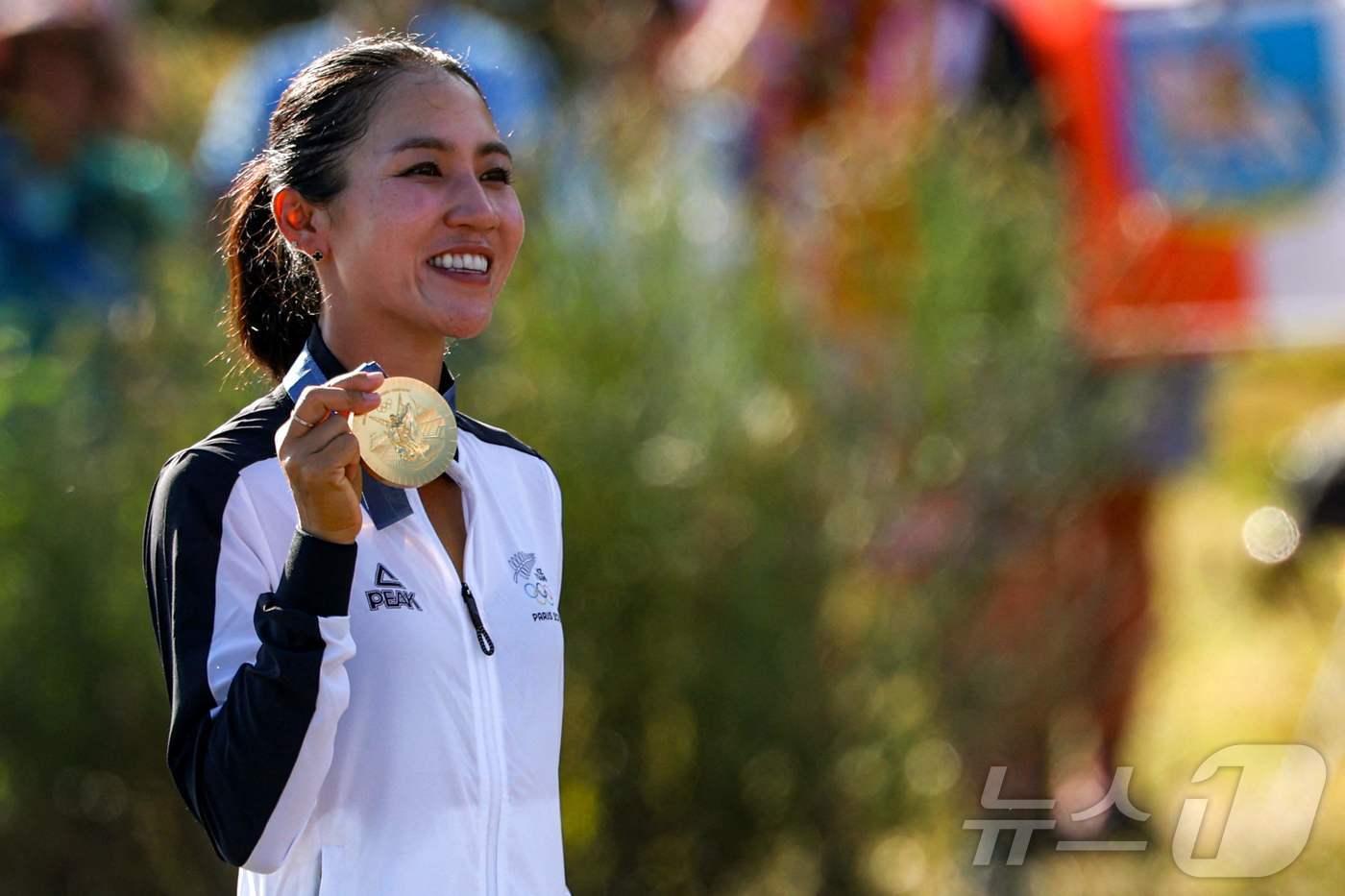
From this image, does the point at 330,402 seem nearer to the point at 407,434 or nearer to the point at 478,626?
the point at 407,434

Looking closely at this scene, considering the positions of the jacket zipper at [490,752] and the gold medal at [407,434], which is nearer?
the gold medal at [407,434]

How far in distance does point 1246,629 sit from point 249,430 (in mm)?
5103

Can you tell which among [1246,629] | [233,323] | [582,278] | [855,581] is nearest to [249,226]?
[233,323]

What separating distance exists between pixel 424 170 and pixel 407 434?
380 mm

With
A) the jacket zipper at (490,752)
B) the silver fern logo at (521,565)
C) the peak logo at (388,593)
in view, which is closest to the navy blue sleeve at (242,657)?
the peak logo at (388,593)

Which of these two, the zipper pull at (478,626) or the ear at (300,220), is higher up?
the ear at (300,220)

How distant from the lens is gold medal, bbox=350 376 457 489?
2217 mm

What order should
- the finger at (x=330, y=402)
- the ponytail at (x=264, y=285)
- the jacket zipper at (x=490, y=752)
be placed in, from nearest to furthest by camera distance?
the finger at (x=330, y=402), the jacket zipper at (x=490, y=752), the ponytail at (x=264, y=285)

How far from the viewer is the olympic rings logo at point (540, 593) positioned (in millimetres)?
2500

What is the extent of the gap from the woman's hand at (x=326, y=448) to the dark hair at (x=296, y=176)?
0.48 m

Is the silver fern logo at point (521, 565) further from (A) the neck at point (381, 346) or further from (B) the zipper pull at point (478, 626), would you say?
(A) the neck at point (381, 346)

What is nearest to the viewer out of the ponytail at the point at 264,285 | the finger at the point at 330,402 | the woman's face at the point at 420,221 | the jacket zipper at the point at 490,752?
the finger at the point at 330,402

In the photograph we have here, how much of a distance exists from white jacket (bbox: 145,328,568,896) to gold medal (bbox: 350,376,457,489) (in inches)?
4.2

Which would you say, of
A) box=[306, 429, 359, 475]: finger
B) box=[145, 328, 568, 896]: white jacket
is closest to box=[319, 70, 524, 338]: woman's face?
box=[145, 328, 568, 896]: white jacket
